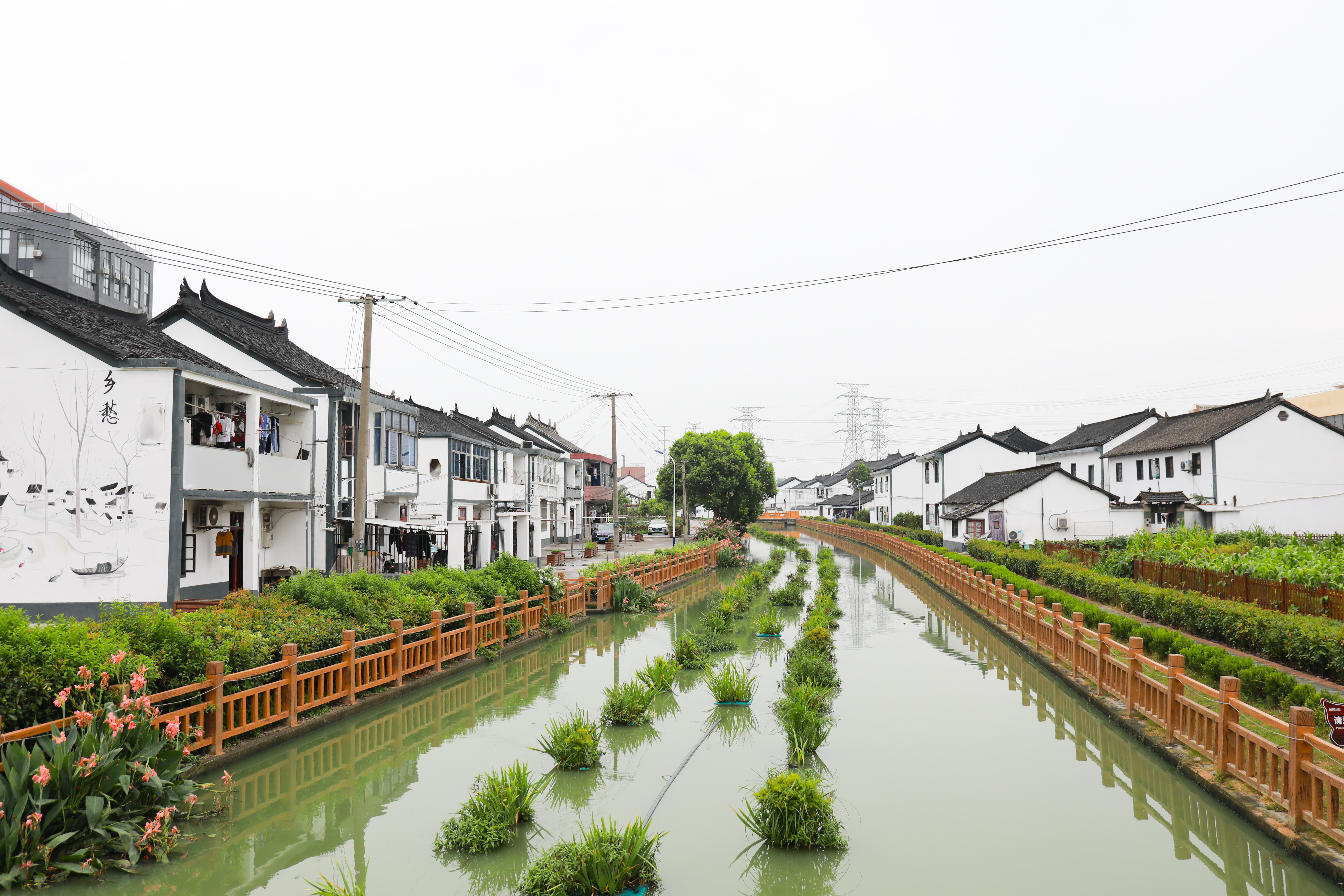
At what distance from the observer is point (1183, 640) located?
518 inches

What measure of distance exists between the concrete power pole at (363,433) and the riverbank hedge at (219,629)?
285 cm

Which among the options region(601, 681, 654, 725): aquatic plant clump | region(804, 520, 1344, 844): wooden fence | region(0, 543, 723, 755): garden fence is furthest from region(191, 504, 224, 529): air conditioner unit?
region(804, 520, 1344, 844): wooden fence

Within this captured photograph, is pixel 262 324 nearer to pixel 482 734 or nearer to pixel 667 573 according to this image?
pixel 667 573

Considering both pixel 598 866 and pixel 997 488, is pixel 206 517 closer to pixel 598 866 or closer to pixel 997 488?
pixel 598 866

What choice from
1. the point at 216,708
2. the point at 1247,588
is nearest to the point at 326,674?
the point at 216,708

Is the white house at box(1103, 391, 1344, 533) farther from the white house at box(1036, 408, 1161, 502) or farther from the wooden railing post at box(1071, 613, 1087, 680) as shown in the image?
the wooden railing post at box(1071, 613, 1087, 680)

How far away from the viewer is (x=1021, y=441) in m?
63.5

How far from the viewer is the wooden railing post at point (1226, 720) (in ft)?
25.9

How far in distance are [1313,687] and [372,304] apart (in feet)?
62.0

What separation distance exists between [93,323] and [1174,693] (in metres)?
21.6

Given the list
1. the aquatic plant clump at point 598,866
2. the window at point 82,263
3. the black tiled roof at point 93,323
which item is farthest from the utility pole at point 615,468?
the window at point 82,263

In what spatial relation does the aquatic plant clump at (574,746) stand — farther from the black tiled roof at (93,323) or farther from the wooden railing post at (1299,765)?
the black tiled roof at (93,323)

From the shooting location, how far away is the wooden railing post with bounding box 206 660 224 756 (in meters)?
9.01

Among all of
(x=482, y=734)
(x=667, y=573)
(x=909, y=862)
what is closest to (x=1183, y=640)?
(x=909, y=862)
